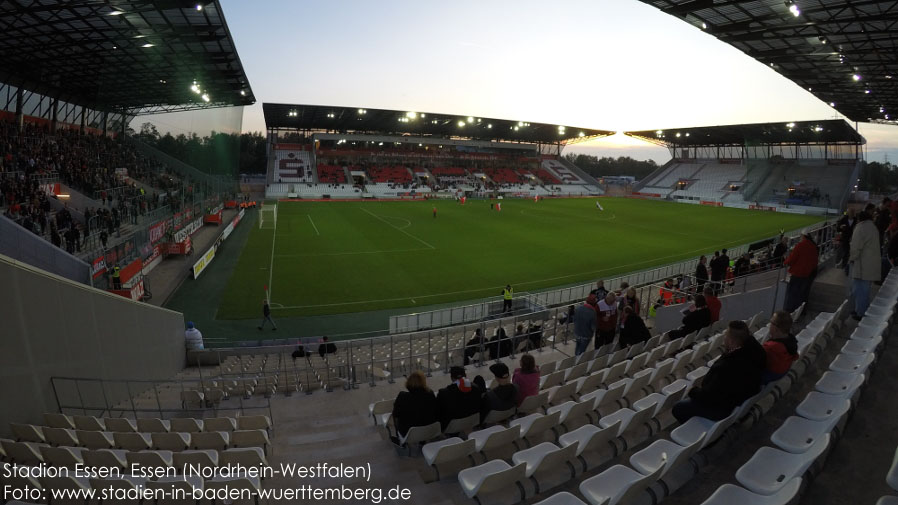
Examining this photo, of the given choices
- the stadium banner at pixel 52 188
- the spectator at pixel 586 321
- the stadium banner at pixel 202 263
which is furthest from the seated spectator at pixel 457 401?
the stadium banner at pixel 52 188

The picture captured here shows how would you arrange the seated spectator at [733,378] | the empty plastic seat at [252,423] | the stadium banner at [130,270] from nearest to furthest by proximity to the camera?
1. the seated spectator at [733,378]
2. the empty plastic seat at [252,423]
3. the stadium banner at [130,270]

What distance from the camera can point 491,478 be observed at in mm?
3650

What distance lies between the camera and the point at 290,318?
54.2ft

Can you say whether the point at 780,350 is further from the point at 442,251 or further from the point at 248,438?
the point at 442,251

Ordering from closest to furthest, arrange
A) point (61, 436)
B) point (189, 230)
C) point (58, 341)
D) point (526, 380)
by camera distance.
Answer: point (61, 436)
point (526, 380)
point (58, 341)
point (189, 230)

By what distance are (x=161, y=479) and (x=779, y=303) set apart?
1178 cm

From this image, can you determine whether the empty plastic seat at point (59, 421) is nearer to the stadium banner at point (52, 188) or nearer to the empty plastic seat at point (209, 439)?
the empty plastic seat at point (209, 439)

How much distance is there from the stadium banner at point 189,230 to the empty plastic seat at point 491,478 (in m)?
24.4

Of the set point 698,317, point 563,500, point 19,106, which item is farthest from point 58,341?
point 19,106

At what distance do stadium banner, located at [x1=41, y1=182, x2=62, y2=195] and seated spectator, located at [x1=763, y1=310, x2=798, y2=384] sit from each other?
23.9 meters

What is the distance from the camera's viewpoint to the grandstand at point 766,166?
6091cm

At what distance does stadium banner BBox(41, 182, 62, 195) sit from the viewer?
18453 mm

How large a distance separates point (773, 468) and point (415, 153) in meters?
83.3

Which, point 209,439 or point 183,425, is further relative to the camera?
point 183,425
